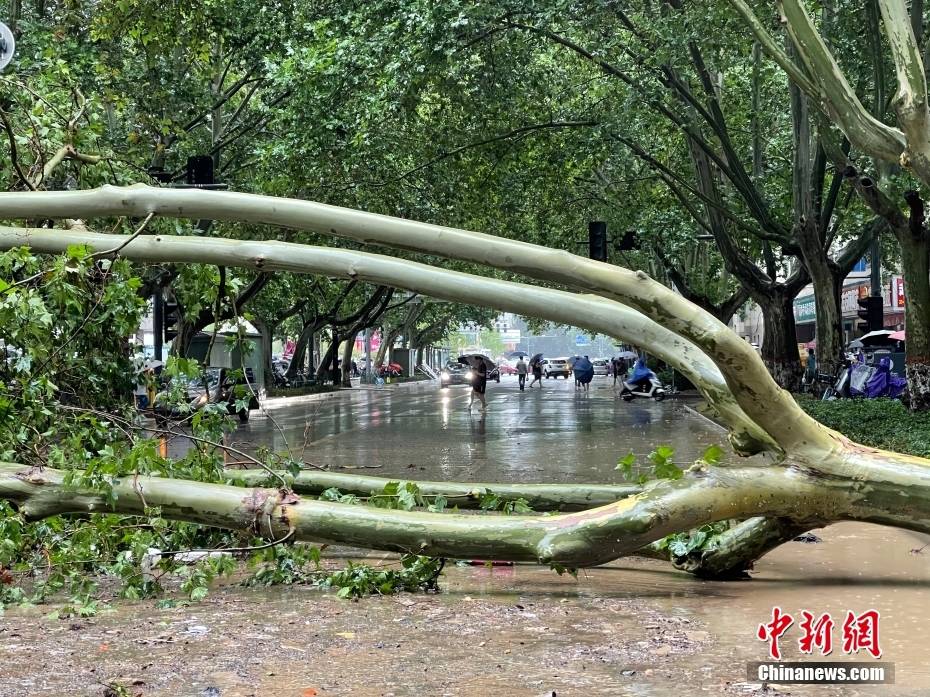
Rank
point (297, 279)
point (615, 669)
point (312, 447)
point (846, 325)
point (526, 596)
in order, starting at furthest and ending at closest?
point (846, 325)
point (297, 279)
point (312, 447)
point (526, 596)
point (615, 669)

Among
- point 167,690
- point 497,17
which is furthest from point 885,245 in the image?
point 167,690

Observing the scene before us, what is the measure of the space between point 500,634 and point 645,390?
27475 millimetres

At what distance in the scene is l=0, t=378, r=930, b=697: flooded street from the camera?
185 inches

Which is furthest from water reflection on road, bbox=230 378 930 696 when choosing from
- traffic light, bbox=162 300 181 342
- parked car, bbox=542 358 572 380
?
parked car, bbox=542 358 572 380

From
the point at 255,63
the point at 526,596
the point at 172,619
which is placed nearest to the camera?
the point at 172,619

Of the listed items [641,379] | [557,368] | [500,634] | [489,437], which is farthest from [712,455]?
[557,368]

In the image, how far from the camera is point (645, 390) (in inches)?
1281

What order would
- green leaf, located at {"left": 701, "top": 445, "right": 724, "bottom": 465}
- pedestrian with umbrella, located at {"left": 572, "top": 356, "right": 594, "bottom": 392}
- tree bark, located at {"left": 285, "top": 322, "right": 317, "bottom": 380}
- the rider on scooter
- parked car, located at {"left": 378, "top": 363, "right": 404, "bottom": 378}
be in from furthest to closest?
parked car, located at {"left": 378, "top": 363, "right": 404, "bottom": 378}, tree bark, located at {"left": 285, "top": 322, "right": 317, "bottom": 380}, pedestrian with umbrella, located at {"left": 572, "top": 356, "right": 594, "bottom": 392}, the rider on scooter, green leaf, located at {"left": 701, "top": 445, "right": 724, "bottom": 465}

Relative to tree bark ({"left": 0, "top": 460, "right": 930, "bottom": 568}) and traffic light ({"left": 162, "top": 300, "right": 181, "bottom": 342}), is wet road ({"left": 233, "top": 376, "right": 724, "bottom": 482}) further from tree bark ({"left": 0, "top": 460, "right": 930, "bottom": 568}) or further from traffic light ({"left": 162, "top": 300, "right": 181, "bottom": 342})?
traffic light ({"left": 162, "top": 300, "right": 181, "bottom": 342})

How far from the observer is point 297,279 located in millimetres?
29391

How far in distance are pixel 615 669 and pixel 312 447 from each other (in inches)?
483

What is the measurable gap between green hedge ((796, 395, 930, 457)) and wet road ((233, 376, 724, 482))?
1957 mm

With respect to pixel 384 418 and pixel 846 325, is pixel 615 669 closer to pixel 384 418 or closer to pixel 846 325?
pixel 384 418

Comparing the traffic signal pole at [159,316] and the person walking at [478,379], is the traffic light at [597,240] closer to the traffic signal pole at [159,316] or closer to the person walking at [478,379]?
the person walking at [478,379]
